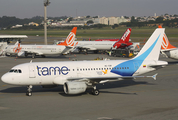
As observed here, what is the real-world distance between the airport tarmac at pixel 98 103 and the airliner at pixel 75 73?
1.52 metres

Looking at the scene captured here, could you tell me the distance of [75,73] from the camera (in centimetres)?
3041

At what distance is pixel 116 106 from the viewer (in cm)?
2495

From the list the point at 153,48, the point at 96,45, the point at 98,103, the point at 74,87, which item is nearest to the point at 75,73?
the point at 74,87

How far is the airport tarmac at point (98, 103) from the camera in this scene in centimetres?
2189

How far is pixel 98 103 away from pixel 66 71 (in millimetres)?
6307

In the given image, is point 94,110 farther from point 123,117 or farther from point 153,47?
point 153,47

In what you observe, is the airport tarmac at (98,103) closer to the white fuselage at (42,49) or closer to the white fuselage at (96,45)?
the white fuselage at (42,49)

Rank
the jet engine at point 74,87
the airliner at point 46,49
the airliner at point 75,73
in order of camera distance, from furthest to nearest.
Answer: the airliner at point 46,49, the airliner at point 75,73, the jet engine at point 74,87

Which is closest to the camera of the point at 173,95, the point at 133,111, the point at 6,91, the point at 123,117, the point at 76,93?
the point at 123,117

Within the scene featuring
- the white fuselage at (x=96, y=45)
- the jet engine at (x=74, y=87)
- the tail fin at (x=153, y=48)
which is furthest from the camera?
the white fuselage at (x=96, y=45)

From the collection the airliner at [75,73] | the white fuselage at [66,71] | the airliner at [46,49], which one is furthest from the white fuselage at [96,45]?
the white fuselage at [66,71]

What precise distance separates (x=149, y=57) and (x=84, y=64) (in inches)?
368

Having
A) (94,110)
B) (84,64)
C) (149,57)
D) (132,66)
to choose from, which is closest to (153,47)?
(149,57)

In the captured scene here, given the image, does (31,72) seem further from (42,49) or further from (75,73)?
(42,49)
